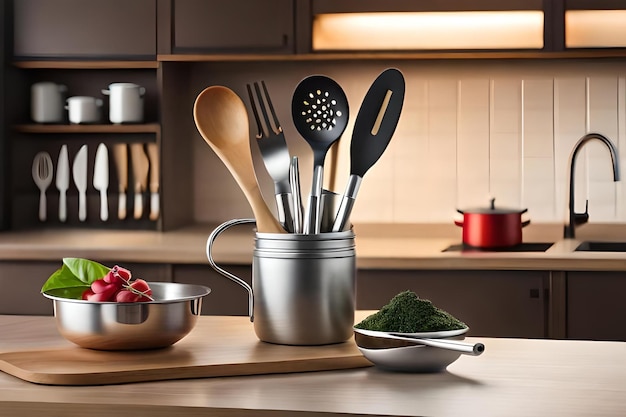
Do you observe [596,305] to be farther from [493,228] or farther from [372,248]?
[372,248]

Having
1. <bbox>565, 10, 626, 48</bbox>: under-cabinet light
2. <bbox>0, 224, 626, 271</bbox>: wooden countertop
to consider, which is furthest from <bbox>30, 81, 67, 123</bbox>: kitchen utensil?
<bbox>565, 10, 626, 48</bbox>: under-cabinet light

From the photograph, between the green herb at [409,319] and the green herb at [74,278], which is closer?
the green herb at [409,319]

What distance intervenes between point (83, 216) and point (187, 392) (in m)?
2.59

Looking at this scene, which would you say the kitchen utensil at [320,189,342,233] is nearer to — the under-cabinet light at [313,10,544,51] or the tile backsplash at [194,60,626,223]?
the under-cabinet light at [313,10,544,51]

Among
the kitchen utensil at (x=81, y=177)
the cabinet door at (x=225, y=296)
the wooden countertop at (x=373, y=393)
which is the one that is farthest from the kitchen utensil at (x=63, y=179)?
the wooden countertop at (x=373, y=393)

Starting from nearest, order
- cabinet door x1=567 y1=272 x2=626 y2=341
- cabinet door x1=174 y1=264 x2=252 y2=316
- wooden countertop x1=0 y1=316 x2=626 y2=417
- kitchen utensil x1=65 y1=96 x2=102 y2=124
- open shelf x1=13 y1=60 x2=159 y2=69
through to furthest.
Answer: wooden countertop x1=0 y1=316 x2=626 y2=417
cabinet door x1=567 y1=272 x2=626 y2=341
cabinet door x1=174 y1=264 x2=252 y2=316
open shelf x1=13 y1=60 x2=159 y2=69
kitchen utensil x1=65 y1=96 x2=102 y2=124

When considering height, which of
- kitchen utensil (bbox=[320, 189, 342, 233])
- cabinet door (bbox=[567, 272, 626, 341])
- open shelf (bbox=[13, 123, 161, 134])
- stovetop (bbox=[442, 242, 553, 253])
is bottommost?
cabinet door (bbox=[567, 272, 626, 341])

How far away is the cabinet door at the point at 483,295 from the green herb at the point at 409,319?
1588 mm

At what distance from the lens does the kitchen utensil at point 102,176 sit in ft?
12.1

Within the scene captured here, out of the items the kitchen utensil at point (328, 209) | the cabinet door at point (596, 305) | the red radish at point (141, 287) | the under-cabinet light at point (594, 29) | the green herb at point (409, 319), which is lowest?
the cabinet door at point (596, 305)

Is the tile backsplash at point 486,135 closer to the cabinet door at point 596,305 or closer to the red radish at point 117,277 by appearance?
the cabinet door at point 596,305

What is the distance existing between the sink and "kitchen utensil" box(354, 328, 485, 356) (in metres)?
2.10

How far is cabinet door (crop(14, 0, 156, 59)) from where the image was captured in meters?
3.48

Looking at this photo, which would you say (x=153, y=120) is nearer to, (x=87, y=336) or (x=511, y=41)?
(x=511, y=41)
